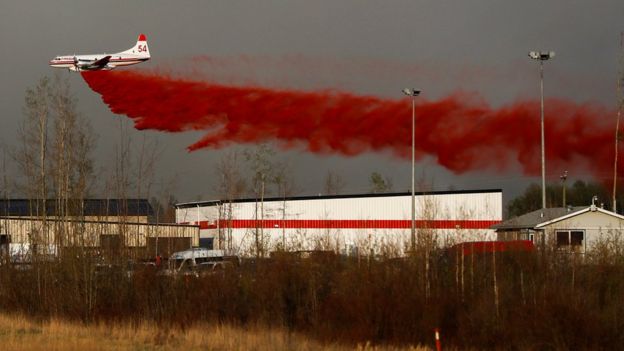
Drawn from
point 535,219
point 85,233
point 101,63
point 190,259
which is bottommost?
point 190,259

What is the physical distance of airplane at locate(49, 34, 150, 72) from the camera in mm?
63031

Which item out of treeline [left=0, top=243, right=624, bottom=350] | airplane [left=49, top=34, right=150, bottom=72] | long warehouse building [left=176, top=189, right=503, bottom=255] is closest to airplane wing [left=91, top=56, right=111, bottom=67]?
airplane [left=49, top=34, right=150, bottom=72]

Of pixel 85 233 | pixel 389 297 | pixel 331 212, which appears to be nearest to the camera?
pixel 389 297

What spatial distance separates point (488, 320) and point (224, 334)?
863 cm

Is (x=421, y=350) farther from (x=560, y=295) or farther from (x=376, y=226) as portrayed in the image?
(x=376, y=226)

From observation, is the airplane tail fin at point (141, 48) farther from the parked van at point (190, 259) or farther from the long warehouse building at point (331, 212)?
the parked van at point (190, 259)

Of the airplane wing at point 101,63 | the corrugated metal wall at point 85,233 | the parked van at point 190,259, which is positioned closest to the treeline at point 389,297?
the parked van at point 190,259

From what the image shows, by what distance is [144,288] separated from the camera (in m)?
29.4

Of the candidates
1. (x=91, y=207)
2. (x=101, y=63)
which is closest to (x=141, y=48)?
(x=101, y=63)

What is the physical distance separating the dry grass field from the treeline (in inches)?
28.5

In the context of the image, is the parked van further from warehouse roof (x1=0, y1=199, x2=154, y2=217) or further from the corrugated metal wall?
warehouse roof (x1=0, y1=199, x2=154, y2=217)

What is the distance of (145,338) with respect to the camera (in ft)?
83.5

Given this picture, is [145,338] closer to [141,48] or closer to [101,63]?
[101,63]

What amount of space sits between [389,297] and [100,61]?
45.4 metres
